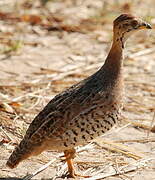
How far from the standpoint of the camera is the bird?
16.8 feet

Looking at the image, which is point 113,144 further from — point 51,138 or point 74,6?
point 74,6

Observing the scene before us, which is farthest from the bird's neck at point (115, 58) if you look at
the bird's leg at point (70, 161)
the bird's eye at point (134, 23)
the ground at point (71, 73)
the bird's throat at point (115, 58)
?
the ground at point (71, 73)

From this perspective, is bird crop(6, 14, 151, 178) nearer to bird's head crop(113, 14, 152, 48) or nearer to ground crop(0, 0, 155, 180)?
bird's head crop(113, 14, 152, 48)

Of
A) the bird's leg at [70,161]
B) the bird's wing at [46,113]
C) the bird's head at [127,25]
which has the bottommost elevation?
the bird's leg at [70,161]

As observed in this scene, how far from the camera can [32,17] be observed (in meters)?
10.6

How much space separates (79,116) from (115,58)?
71cm

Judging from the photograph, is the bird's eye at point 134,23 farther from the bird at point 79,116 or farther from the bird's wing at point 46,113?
the bird's wing at point 46,113

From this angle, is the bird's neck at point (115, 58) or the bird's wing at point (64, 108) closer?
the bird's wing at point (64, 108)

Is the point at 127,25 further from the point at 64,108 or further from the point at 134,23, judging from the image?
the point at 64,108

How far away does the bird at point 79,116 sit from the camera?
511cm

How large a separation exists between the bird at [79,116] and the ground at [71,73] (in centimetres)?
34

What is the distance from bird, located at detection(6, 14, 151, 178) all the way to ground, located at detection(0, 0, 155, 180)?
0.34m

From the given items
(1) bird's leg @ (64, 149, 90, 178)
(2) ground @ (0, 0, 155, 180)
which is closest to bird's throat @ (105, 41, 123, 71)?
(1) bird's leg @ (64, 149, 90, 178)

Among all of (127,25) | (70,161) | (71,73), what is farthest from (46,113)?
(71,73)
